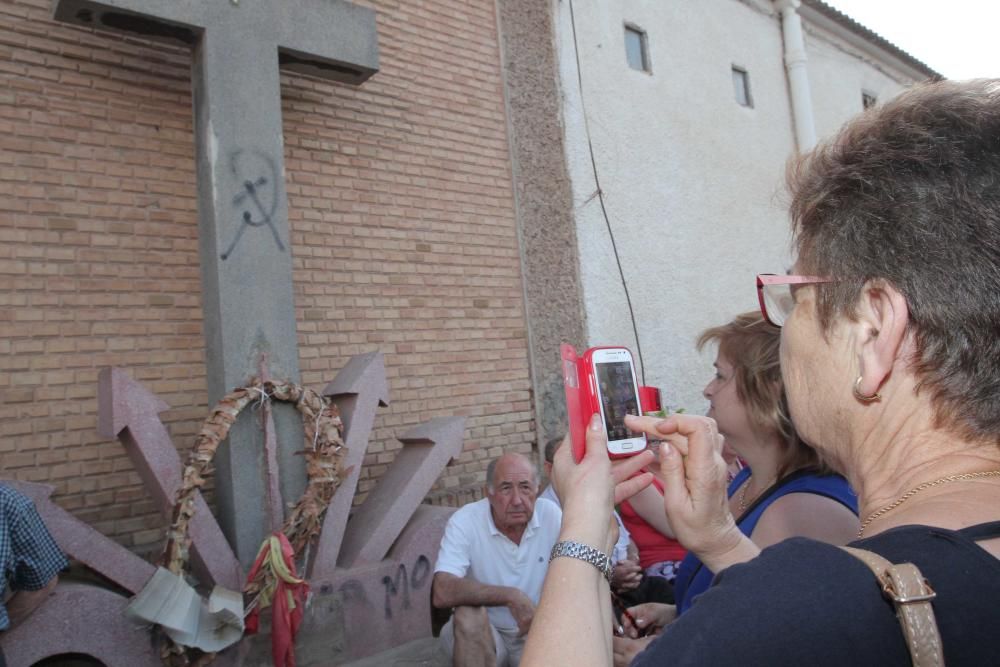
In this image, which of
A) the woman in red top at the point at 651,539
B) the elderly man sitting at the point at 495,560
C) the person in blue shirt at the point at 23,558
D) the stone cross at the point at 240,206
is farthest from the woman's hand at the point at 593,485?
the stone cross at the point at 240,206

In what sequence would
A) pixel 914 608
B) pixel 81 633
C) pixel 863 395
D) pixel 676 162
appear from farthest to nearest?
pixel 676 162 → pixel 81 633 → pixel 863 395 → pixel 914 608

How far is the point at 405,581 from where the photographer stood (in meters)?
4.52

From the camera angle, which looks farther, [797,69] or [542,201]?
[797,69]

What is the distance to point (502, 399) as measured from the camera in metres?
6.22

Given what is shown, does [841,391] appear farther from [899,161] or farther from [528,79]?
[528,79]

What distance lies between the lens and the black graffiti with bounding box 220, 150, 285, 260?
4.25 metres

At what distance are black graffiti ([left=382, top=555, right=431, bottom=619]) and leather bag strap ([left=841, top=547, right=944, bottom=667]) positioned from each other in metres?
3.99

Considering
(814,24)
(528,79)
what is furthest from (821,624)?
(814,24)

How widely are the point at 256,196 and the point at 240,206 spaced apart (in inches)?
4.8

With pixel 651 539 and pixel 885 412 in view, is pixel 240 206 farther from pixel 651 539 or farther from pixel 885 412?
pixel 885 412

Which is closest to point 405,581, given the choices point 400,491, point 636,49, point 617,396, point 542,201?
point 400,491

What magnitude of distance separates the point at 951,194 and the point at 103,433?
3829 millimetres

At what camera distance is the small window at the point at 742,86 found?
9812 millimetres

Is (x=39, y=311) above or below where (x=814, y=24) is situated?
below
